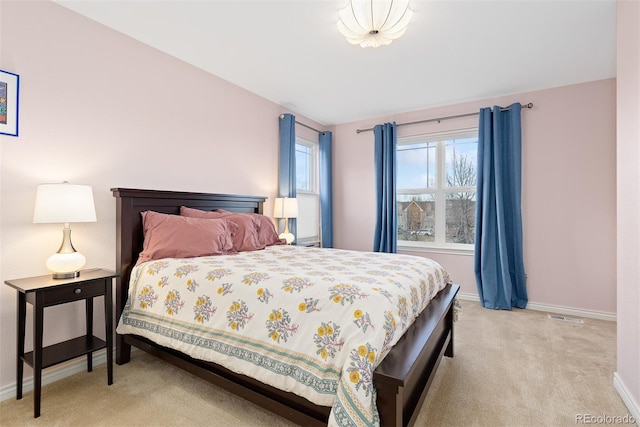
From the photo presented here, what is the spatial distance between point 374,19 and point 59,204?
2213mm

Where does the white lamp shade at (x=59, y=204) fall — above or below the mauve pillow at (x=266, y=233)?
above

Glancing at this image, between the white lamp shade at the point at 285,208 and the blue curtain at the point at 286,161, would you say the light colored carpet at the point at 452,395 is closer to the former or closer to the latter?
the white lamp shade at the point at 285,208

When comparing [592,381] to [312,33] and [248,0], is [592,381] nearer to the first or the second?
[312,33]

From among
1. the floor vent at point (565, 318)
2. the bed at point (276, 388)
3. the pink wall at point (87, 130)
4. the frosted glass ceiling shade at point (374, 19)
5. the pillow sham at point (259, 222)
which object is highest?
the frosted glass ceiling shade at point (374, 19)

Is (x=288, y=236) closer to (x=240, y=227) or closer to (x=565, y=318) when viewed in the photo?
(x=240, y=227)

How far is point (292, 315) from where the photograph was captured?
1.47 metres

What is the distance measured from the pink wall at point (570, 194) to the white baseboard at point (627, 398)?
1.69 metres

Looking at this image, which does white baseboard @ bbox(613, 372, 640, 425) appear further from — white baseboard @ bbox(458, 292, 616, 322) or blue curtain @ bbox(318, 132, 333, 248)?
blue curtain @ bbox(318, 132, 333, 248)

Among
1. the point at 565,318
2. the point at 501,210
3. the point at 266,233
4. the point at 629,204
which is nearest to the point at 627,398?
the point at 629,204

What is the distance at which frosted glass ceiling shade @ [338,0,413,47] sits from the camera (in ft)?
6.29

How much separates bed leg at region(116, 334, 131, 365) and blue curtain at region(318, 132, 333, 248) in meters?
3.01

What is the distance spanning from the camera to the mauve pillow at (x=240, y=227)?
276 centimetres

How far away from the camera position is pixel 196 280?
73.2 inches

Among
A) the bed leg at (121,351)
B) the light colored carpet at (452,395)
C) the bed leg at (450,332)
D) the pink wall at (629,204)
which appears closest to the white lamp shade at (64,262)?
the bed leg at (121,351)
